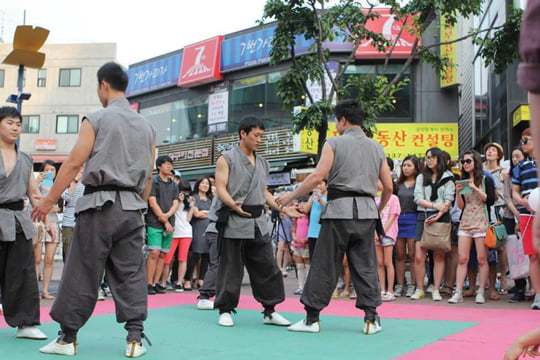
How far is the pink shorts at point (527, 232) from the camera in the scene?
22.6ft

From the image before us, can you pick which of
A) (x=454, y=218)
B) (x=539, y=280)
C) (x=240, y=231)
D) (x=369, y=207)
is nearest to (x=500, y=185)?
(x=454, y=218)

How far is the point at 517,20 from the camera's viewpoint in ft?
38.9

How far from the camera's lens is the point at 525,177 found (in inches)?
285

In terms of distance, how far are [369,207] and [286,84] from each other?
702cm

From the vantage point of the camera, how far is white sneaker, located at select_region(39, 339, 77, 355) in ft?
13.4

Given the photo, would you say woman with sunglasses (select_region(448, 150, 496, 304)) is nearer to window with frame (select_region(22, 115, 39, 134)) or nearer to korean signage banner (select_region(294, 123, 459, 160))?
korean signage banner (select_region(294, 123, 459, 160))

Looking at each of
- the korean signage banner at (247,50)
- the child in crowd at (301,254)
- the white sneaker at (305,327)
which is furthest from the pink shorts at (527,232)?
the korean signage banner at (247,50)

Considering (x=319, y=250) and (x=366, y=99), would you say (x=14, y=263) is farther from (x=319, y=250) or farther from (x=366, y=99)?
(x=366, y=99)

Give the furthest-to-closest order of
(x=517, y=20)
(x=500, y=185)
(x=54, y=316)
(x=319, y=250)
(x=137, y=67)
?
(x=137, y=67) → (x=517, y=20) → (x=500, y=185) → (x=319, y=250) → (x=54, y=316)

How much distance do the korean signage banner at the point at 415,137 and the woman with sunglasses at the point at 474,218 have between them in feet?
40.6

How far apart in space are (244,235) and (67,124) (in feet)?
115

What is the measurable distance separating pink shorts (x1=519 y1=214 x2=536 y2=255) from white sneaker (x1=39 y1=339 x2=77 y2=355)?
4.93m

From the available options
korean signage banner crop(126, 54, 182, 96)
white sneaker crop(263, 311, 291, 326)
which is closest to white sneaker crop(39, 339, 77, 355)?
white sneaker crop(263, 311, 291, 326)

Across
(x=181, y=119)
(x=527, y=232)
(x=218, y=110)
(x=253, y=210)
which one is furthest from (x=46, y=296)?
(x=181, y=119)
